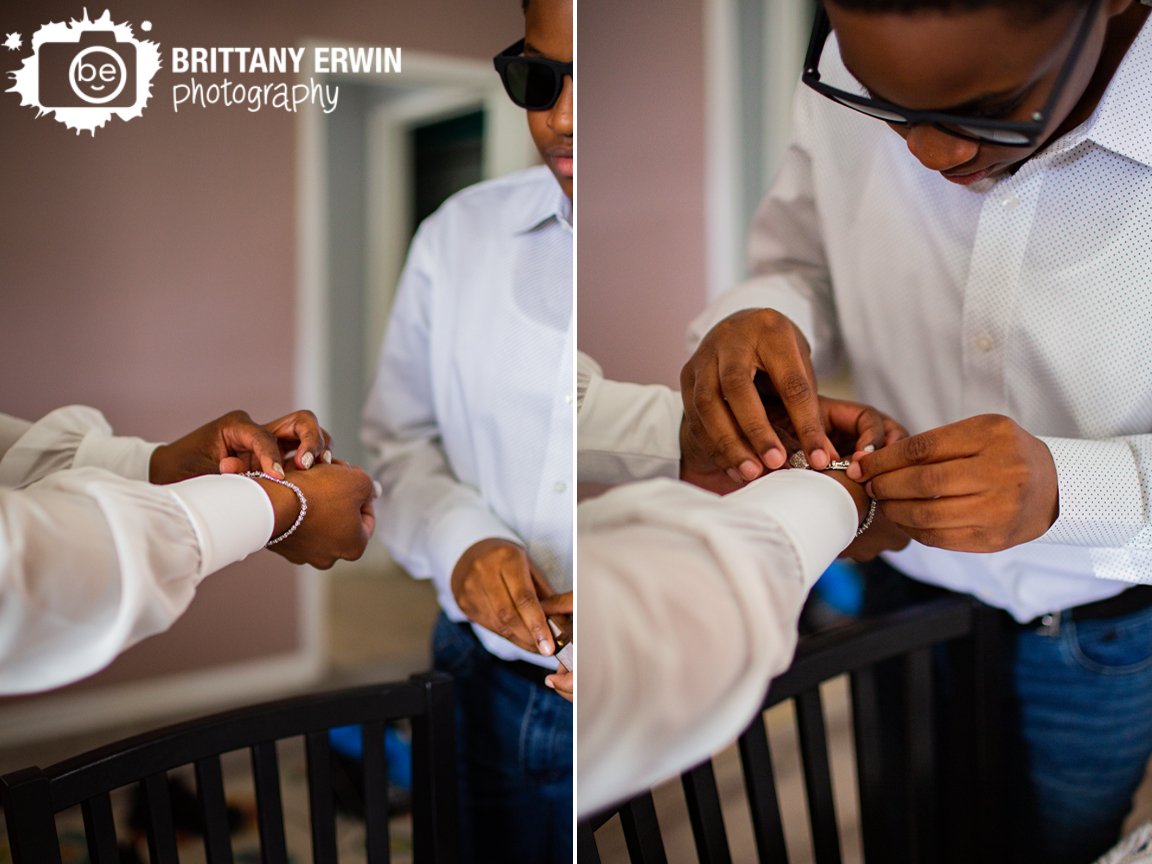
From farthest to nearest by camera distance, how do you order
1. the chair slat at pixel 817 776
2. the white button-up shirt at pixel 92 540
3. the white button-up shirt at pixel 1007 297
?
the chair slat at pixel 817 776
the white button-up shirt at pixel 1007 297
the white button-up shirt at pixel 92 540

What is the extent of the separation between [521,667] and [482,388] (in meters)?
0.33

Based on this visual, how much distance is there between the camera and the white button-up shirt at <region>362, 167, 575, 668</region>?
105 cm

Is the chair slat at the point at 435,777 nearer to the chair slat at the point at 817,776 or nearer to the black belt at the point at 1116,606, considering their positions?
the chair slat at the point at 817,776

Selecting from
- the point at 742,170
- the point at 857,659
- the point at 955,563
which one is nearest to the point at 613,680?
the point at 857,659

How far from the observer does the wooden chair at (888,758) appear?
973 millimetres

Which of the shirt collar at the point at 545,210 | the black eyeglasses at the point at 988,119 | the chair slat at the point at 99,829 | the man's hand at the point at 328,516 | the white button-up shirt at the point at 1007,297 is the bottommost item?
the chair slat at the point at 99,829

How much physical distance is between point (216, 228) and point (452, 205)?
24 cm

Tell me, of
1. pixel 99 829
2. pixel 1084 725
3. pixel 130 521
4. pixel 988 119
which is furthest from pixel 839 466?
pixel 99 829

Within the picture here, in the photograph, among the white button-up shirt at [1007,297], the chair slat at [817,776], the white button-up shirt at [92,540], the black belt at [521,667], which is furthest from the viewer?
the black belt at [521,667]

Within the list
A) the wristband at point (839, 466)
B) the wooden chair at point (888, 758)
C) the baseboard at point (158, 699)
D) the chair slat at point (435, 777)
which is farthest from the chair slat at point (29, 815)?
the wristband at point (839, 466)

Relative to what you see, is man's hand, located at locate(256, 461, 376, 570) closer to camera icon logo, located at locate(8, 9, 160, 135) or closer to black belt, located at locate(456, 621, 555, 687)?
black belt, located at locate(456, 621, 555, 687)

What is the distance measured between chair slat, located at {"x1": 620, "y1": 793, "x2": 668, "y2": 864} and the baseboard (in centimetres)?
37

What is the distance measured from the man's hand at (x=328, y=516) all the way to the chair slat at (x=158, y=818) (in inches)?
9.5

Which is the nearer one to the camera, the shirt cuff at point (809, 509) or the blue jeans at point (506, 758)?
the shirt cuff at point (809, 509)
